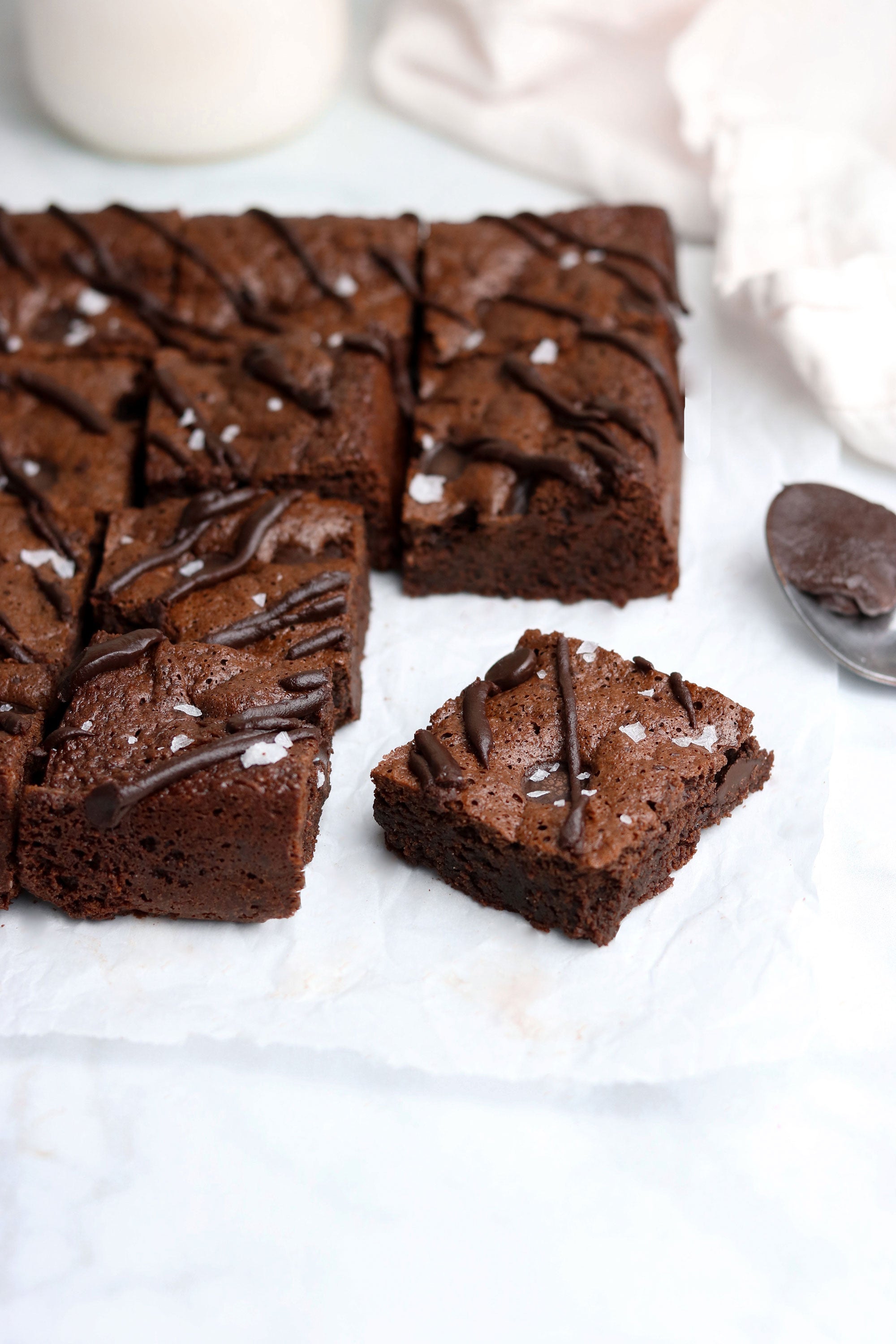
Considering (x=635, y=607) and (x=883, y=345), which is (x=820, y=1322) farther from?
(x=883, y=345)

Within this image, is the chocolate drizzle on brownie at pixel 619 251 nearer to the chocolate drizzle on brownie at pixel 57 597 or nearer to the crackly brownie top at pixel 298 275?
the crackly brownie top at pixel 298 275

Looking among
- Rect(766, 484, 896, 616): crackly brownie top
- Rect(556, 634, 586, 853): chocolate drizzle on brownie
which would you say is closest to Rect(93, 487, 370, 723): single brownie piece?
Rect(556, 634, 586, 853): chocolate drizzle on brownie

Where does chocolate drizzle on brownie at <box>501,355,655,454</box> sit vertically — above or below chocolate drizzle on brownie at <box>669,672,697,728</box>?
above

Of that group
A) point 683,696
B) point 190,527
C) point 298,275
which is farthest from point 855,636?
point 298,275

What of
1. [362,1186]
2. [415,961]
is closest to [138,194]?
[415,961]

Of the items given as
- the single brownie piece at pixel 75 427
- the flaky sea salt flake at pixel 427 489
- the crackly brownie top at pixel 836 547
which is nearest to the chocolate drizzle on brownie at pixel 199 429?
the single brownie piece at pixel 75 427

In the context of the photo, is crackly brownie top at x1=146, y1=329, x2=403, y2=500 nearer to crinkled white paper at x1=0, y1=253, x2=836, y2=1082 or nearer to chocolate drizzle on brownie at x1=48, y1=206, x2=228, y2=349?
chocolate drizzle on brownie at x1=48, y1=206, x2=228, y2=349
